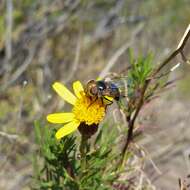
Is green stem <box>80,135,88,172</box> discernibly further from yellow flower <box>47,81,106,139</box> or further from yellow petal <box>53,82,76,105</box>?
yellow petal <box>53,82,76,105</box>

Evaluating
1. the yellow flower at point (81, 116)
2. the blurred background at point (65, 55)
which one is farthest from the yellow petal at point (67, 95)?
the blurred background at point (65, 55)

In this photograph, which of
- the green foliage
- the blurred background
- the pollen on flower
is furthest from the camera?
the blurred background

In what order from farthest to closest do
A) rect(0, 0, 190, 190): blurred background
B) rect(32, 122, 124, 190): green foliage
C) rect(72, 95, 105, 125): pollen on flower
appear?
rect(0, 0, 190, 190): blurred background → rect(32, 122, 124, 190): green foliage → rect(72, 95, 105, 125): pollen on flower

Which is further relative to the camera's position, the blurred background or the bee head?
the blurred background

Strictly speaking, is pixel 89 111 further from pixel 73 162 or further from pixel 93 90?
pixel 73 162

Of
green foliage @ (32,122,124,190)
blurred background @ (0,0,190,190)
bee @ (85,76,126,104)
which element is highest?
blurred background @ (0,0,190,190)

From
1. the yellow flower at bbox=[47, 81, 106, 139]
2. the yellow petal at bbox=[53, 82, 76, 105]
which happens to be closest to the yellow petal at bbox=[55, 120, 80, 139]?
the yellow flower at bbox=[47, 81, 106, 139]

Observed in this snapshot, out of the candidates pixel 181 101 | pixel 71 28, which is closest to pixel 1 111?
pixel 71 28

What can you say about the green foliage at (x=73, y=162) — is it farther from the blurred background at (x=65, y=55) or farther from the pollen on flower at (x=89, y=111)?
the blurred background at (x=65, y=55)
